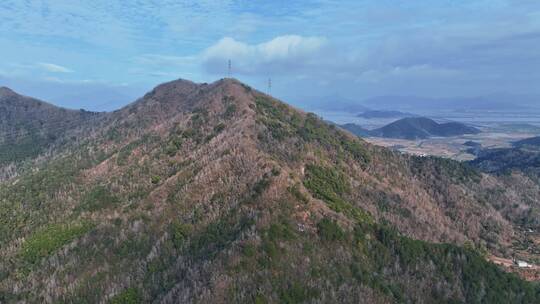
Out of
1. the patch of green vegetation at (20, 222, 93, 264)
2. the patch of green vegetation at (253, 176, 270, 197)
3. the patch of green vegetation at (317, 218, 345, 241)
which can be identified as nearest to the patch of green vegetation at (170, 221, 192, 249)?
the patch of green vegetation at (253, 176, 270, 197)

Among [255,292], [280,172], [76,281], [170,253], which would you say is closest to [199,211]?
[170,253]

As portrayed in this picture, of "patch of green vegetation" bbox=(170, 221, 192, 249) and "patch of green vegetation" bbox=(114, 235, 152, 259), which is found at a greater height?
"patch of green vegetation" bbox=(170, 221, 192, 249)

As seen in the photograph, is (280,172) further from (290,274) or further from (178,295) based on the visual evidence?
(178,295)

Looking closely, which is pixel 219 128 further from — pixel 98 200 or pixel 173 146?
pixel 98 200

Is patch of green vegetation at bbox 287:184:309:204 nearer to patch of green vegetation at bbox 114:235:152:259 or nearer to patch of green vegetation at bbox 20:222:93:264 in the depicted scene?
patch of green vegetation at bbox 114:235:152:259

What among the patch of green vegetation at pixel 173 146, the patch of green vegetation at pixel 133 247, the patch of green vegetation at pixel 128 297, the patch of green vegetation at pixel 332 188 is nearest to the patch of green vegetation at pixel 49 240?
the patch of green vegetation at pixel 133 247

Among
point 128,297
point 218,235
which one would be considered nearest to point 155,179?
point 218,235

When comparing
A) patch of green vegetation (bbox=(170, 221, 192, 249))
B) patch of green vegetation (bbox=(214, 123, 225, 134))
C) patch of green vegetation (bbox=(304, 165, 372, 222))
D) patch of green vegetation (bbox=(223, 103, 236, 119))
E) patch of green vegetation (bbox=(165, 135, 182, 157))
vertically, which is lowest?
patch of green vegetation (bbox=(170, 221, 192, 249))
